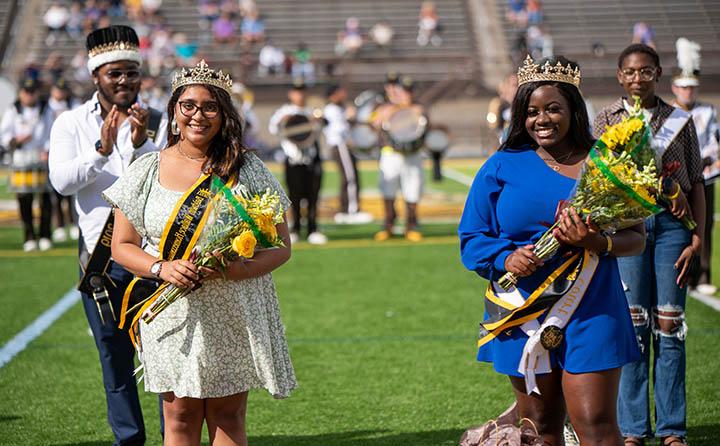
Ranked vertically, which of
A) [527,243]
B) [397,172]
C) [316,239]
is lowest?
[316,239]

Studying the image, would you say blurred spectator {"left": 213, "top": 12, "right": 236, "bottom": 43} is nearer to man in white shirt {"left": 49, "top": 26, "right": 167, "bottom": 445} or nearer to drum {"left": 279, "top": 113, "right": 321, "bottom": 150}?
drum {"left": 279, "top": 113, "right": 321, "bottom": 150}

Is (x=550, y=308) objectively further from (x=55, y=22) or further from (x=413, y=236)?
(x=55, y=22)

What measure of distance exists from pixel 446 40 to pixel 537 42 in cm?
403

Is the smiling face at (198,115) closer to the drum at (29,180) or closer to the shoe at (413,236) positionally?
the drum at (29,180)

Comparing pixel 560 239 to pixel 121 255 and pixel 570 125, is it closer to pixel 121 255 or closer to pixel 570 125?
pixel 570 125

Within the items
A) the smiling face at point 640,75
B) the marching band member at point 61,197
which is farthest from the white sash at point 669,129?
the marching band member at point 61,197

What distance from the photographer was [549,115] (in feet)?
14.3

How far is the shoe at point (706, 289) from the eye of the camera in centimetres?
1048

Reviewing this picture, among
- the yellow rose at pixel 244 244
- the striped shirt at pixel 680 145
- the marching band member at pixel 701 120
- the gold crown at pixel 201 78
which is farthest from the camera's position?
the marching band member at pixel 701 120

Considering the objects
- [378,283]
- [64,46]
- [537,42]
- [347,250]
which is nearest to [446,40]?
[537,42]

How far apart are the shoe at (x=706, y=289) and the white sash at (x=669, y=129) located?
518 centimetres

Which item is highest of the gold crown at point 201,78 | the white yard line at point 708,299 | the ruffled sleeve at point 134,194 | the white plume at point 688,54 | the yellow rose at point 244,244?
the white plume at point 688,54

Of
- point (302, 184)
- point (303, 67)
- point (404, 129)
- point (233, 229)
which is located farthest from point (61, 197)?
point (303, 67)

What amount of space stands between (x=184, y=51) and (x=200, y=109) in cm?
2805
